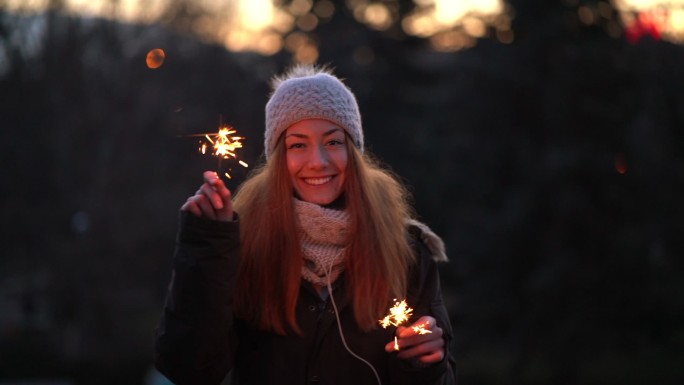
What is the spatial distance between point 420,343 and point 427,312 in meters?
0.29

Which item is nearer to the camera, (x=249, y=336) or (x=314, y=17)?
(x=249, y=336)

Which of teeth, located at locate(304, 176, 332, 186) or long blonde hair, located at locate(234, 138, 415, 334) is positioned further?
teeth, located at locate(304, 176, 332, 186)

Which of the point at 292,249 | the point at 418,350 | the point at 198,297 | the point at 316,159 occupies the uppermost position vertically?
the point at 316,159

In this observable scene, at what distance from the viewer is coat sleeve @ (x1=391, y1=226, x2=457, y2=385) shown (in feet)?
11.9

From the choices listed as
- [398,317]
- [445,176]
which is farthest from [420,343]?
[445,176]

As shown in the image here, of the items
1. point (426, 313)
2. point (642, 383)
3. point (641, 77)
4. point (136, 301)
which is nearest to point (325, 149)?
point (426, 313)

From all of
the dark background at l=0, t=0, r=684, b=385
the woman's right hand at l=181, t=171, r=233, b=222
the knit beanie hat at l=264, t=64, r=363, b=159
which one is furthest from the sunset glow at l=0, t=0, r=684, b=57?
the woman's right hand at l=181, t=171, r=233, b=222

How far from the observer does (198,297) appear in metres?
3.45

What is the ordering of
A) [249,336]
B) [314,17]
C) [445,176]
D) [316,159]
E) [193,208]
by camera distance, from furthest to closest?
1. [314,17]
2. [445,176]
3. [316,159]
4. [249,336]
5. [193,208]

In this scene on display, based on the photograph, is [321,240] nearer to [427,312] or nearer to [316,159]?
[316,159]

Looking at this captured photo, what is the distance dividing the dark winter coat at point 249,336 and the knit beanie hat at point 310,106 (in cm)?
56

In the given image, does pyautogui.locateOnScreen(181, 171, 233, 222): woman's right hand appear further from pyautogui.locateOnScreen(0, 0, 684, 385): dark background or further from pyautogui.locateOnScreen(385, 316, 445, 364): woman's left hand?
pyautogui.locateOnScreen(0, 0, 684, 385): dark background

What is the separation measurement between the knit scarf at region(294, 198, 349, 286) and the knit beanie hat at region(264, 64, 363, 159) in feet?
1.02

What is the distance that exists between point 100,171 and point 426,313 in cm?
2505
